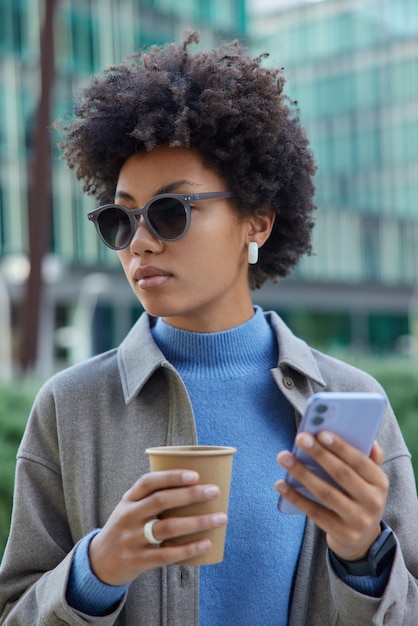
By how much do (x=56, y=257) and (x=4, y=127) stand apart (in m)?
4.71

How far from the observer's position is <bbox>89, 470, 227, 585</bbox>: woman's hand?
5.65ft

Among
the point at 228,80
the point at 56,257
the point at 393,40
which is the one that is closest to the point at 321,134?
the point at 393,40

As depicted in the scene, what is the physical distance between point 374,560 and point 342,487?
12.4 inches

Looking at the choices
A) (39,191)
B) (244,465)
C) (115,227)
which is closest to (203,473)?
(244,465)

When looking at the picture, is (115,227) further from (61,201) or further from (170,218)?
(61,201)

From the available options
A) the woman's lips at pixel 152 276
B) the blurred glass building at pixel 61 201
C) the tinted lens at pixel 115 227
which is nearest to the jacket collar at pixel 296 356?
the woman's lips at pixel 152 276

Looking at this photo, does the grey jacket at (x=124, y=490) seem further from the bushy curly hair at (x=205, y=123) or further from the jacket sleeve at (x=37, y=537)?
the bushy curly hair at (x=205, y=123)

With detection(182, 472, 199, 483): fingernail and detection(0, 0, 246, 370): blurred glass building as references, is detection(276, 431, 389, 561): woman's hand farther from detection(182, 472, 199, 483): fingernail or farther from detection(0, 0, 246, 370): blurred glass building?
detection(0, 0, 246, 370): blurred glass building

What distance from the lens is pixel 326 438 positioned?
5.59ft

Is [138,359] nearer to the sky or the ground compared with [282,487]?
nearer to the sky

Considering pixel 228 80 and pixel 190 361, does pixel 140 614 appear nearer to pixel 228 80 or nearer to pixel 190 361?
pixel 190 361

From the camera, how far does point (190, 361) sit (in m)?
2.47

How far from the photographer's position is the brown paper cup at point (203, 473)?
1.74 m

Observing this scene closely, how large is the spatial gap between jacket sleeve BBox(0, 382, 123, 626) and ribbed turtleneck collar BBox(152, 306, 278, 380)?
1.08ft
